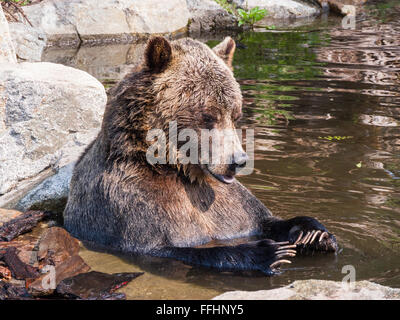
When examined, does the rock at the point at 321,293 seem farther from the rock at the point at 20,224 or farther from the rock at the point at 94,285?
the rock at the point at 20,224

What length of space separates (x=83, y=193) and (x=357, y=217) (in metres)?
2.62

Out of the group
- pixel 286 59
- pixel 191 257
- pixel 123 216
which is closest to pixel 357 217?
pixel 191 257

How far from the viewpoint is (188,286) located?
475 centimetres

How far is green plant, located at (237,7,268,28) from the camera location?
66.1ft

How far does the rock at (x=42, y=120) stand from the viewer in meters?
6.96

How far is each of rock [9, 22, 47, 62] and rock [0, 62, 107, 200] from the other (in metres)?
7.22

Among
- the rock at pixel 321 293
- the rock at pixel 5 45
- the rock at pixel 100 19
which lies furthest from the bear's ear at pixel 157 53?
the rock at pixel 100 19

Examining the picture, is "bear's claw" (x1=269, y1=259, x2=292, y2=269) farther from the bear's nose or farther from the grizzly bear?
the bear's nose

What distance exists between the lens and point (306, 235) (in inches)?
211

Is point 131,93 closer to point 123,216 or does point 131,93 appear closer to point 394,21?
point 123,216

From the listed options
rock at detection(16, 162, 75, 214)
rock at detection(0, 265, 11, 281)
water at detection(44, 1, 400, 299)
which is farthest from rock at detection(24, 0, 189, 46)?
rock at detection(0, 265, 11, 281)

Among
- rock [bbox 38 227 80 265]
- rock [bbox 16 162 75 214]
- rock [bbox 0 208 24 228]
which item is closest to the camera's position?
rock [bbox 38 227 80 265]

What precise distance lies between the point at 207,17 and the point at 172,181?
49.9 feet

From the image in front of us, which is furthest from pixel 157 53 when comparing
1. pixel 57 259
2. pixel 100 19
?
pixel 100 19
